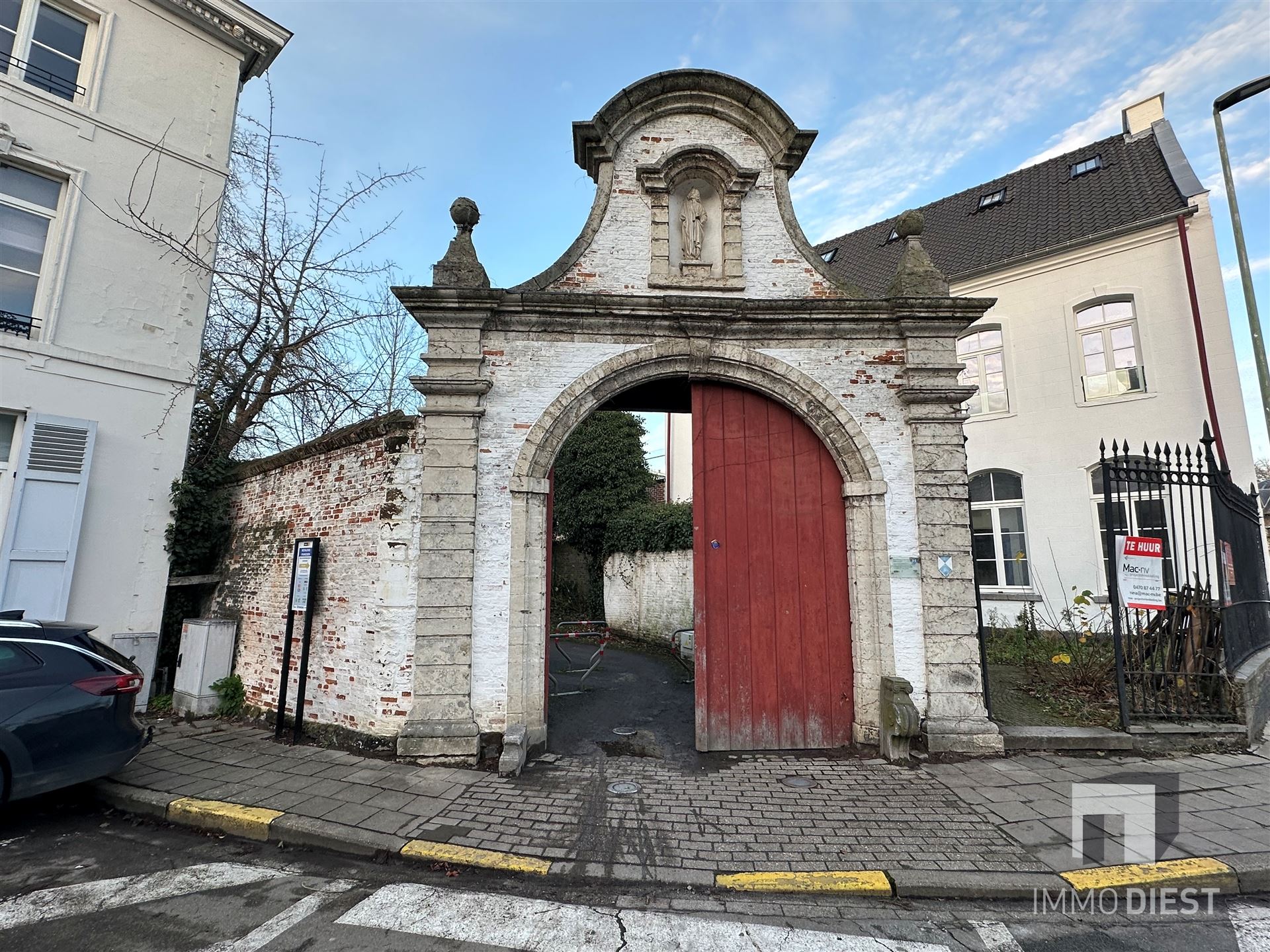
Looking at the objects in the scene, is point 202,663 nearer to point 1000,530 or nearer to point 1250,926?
point 1250,926

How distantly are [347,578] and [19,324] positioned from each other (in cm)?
524

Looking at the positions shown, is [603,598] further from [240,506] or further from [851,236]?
[851,236]

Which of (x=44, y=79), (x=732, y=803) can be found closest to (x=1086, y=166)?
(x=732, y=803)

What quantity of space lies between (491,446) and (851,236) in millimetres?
15622

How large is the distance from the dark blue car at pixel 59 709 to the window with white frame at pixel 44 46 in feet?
22.9

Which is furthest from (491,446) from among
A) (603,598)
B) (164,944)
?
(603,598)

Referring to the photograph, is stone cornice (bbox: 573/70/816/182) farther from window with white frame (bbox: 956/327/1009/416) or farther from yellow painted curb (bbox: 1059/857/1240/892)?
window with white frame (bbox: 956/327/1009/416)

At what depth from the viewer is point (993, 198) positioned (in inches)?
579

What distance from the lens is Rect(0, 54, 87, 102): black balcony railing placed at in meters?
7.11

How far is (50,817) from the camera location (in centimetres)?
428

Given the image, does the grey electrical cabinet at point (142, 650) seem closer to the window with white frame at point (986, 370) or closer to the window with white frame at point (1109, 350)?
the window with white frame at point (986, 370)

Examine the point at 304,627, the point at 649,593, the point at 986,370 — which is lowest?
the point at 304,627

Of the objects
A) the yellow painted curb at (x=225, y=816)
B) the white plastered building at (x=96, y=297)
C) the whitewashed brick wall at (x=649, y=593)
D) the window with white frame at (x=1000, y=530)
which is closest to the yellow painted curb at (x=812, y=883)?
the yellow painted curb at (x=225, y=816)

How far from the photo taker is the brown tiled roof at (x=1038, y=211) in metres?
11.3
